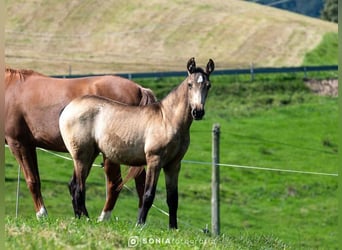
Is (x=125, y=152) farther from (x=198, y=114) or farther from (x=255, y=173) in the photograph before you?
(x=255, y=173)

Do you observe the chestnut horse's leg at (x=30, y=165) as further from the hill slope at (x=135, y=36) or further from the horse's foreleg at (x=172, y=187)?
the hill slope at (x=135, y=36)

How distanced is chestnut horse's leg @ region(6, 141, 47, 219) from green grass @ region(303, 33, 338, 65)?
1798 inches

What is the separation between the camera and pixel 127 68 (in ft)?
169

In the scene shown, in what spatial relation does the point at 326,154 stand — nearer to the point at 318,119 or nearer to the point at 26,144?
the point at 318,119

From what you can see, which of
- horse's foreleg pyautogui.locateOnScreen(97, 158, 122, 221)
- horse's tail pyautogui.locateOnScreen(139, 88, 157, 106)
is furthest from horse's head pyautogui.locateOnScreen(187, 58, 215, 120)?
horse's foreleg pyautogui.locateOnScreen(97, 158, 122, 221)

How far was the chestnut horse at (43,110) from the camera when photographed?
1263cm

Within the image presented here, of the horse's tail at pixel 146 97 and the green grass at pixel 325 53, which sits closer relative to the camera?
the horse's tail at pixel 146 97

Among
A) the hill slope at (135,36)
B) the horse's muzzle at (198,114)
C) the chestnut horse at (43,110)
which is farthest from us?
the hill slope at (135,36)

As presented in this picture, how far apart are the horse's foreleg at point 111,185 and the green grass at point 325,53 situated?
4537 centimetres

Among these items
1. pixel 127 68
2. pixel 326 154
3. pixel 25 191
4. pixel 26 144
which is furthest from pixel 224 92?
pixel 26 144

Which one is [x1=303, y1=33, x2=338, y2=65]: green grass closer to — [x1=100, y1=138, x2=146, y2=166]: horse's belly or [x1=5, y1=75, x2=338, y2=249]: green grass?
[x1=5, y1=75, x2=338, y2=249]: green grass

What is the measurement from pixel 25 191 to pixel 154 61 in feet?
77.0

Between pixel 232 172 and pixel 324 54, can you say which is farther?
pixel 324 54

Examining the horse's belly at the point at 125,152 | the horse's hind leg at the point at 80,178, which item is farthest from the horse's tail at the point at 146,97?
the horse's belly at the point at 125,152
